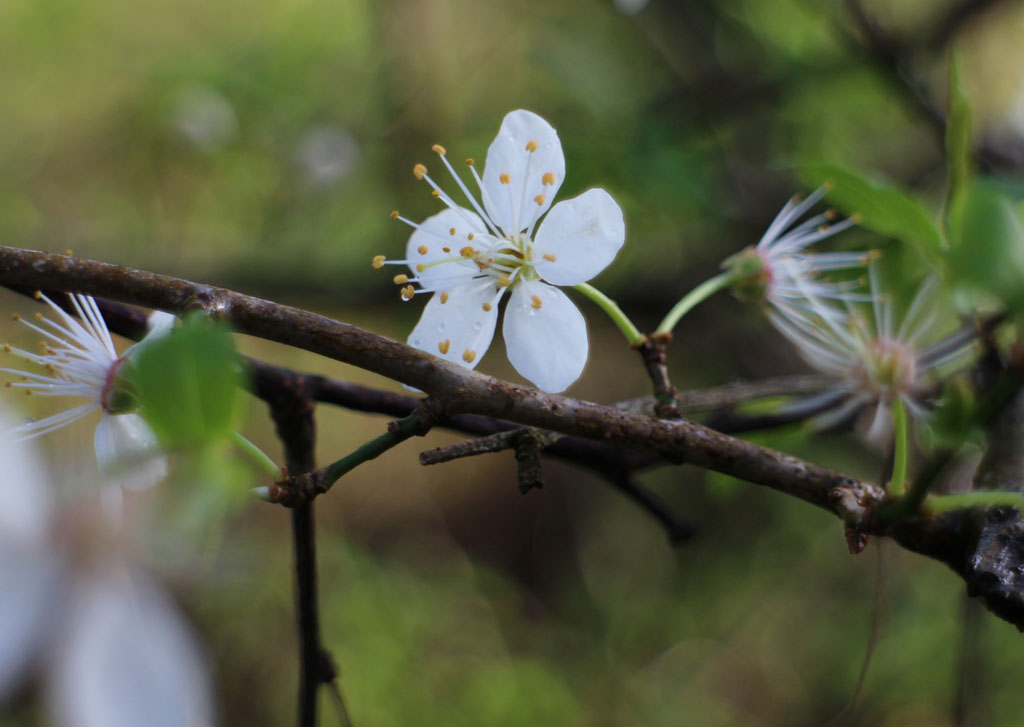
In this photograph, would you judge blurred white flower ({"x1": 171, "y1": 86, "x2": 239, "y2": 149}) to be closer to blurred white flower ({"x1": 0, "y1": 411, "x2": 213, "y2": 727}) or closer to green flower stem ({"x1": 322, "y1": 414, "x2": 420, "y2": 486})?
green flower stem ({"x1": 322, "y1": 414, "x2": 420, "y2": 486})

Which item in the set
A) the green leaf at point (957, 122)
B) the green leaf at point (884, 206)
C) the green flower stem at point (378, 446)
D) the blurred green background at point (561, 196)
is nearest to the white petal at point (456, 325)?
the green flower stem at point (378, 446)

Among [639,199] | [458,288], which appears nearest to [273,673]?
[639,199]

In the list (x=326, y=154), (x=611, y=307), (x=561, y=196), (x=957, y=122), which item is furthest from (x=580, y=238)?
(x=326, y=154)

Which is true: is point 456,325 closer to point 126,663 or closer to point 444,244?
point 444,244

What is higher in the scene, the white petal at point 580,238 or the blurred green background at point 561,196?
the blurred green background at point 561,196

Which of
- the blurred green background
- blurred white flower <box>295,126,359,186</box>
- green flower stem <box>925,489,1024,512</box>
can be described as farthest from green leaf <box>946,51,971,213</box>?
blurred white flower <box>295,126,359,186</box>

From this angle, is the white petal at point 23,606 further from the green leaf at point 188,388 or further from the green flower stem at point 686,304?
the green flower stem at point 686,304
